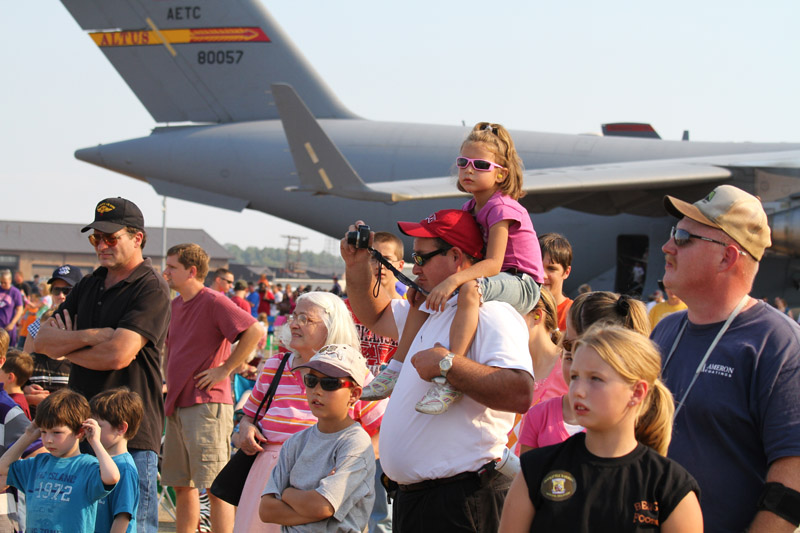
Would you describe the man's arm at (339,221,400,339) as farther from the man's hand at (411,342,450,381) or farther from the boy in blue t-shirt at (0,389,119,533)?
the boy in blue t-shirt at (0,389,119,533)

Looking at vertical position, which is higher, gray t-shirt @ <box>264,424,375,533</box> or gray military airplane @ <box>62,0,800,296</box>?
gray military airplane @ <box>62,0,800,296</box>

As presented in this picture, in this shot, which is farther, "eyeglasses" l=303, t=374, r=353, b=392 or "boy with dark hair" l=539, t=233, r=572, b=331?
"boy with dark hair" l=539, t=233, r=572, b=331

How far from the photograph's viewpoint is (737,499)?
7.92 feet

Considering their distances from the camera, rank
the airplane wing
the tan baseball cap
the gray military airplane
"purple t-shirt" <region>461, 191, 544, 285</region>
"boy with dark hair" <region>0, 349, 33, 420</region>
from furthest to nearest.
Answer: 1. the gray military airplane
2. the airplane wing
3. "boy with dark hair" <region>0, 349, 33, 420</region>
4. "purple t-shirt" <region>461, 191, 544, 285</region>
5. the tan baseball cap

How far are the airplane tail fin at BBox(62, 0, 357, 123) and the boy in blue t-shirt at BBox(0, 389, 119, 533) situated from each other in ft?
47.7

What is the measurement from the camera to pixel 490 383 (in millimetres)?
2695

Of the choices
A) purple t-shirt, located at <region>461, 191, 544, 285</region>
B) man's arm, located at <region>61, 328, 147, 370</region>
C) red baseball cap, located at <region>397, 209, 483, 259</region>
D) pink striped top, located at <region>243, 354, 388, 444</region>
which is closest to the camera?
red baseball cap, located at <region>397, 209, 483, 259</region>

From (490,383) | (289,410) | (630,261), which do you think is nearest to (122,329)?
(289,410)

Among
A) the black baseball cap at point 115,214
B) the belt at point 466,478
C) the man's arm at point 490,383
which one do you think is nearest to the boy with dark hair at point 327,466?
the belt at point 466,478

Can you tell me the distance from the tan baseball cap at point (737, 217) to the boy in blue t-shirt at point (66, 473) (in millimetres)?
2776

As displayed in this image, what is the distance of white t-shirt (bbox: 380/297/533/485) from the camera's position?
2.81m

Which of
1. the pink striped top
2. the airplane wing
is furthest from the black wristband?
the airplane wing

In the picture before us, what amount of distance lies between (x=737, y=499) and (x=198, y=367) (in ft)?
12.5

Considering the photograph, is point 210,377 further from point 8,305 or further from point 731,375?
point 8,305
